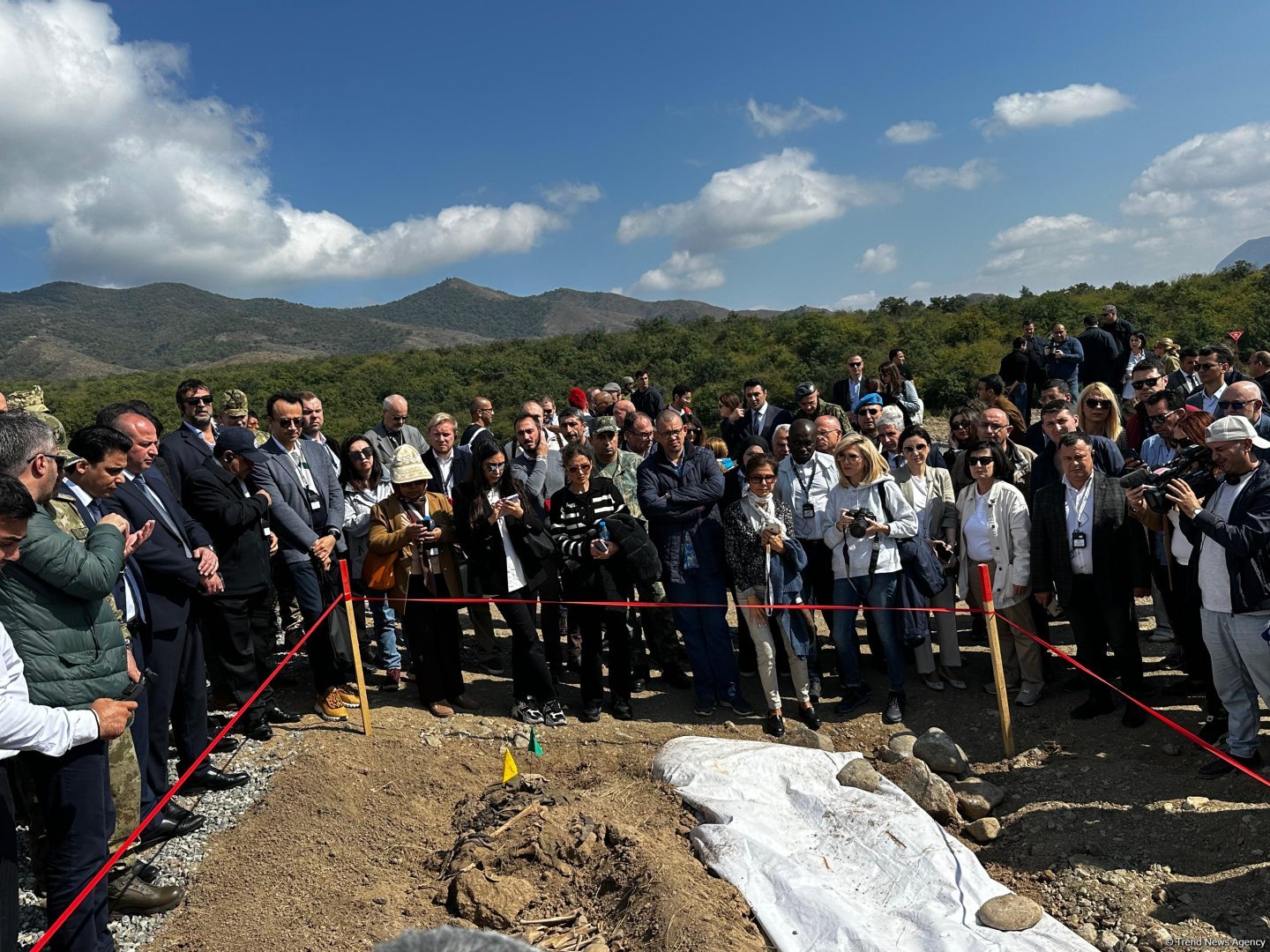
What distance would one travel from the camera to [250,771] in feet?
17.1

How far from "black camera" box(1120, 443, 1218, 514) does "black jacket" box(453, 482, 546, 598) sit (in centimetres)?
402

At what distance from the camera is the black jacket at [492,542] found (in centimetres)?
606

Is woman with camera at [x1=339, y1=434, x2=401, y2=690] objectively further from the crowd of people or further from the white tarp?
the white tarp

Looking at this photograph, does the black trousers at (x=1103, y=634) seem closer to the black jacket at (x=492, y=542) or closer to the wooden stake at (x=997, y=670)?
the wooden stake at (x=997, y=670)

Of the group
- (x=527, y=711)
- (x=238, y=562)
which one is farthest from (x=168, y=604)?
(x=527, y=711)

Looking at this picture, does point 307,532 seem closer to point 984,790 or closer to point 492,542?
point 492,542

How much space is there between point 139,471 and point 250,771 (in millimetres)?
2047

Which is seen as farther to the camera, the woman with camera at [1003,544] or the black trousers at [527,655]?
the black trousers at [527,655]

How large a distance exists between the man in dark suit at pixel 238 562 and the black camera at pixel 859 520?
4159 mm

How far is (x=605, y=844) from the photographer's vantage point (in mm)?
4254

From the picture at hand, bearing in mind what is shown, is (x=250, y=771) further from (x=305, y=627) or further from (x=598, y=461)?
(x=598, y=461)

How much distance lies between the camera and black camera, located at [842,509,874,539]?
588 centimetres

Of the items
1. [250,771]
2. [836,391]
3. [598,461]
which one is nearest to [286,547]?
[250,771]

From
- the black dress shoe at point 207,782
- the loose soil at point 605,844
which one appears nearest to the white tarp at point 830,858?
the loose soil at point 605,844
